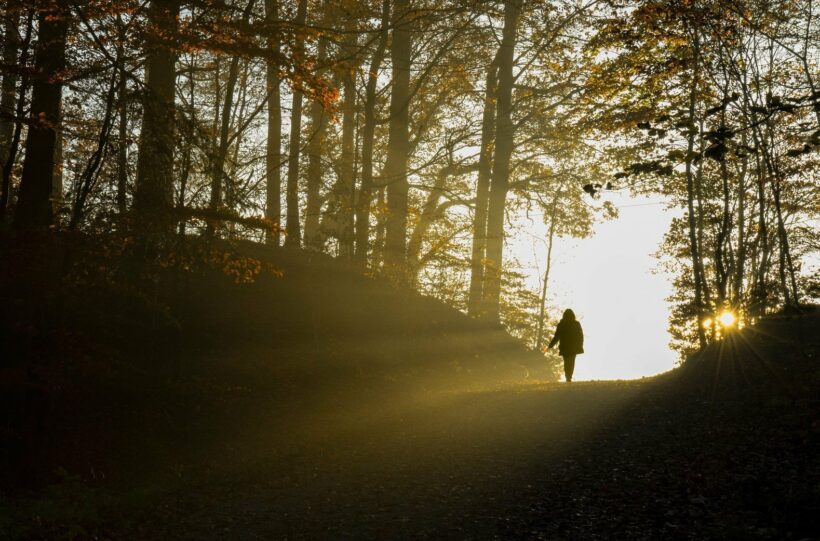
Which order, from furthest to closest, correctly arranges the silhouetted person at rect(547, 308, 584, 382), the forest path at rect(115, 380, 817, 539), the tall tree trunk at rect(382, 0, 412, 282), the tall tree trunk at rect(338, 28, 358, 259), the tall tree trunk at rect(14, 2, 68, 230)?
the tall tree trunk at rect(382, 0, 412, 282) < the tall tree trunk at rect(338, 28, 358, 259) < the silhouetted person at rect(547, 308, 584, 382) < the tall tree trunk at rect(14, 2, 68, 230) < the forest path at rect(115, 380, 817, 539)

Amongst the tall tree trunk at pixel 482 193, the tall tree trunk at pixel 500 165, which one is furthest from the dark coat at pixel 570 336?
the tall tree trunk at pixel 482 193

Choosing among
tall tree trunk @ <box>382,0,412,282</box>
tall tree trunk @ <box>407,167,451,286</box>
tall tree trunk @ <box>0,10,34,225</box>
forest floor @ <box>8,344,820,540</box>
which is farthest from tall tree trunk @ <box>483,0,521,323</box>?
tall tree trunk @ <box>0,10,34,225</box>

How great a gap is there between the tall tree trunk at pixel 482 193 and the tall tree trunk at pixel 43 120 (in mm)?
15653

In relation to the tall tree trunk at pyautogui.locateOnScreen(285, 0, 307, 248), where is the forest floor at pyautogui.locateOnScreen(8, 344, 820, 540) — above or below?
below

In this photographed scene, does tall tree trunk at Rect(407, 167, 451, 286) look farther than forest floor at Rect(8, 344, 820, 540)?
Yes

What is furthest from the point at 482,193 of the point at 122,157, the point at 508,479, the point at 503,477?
the point at 508,479

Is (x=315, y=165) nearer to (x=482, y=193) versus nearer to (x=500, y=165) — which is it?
(x=500, y=165)

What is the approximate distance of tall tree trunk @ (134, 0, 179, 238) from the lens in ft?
34.8

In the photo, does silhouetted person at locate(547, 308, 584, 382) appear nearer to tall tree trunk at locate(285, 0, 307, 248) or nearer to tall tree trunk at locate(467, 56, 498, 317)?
tall tree trunk at locate(467, 56, 498, 317)

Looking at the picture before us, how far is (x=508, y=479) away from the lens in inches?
331

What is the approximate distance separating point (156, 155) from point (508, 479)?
7114mm

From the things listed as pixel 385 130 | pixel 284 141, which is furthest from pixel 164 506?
pixel 385 130

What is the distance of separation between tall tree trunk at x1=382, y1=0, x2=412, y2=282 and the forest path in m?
7.90

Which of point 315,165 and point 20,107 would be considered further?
point 315,165
